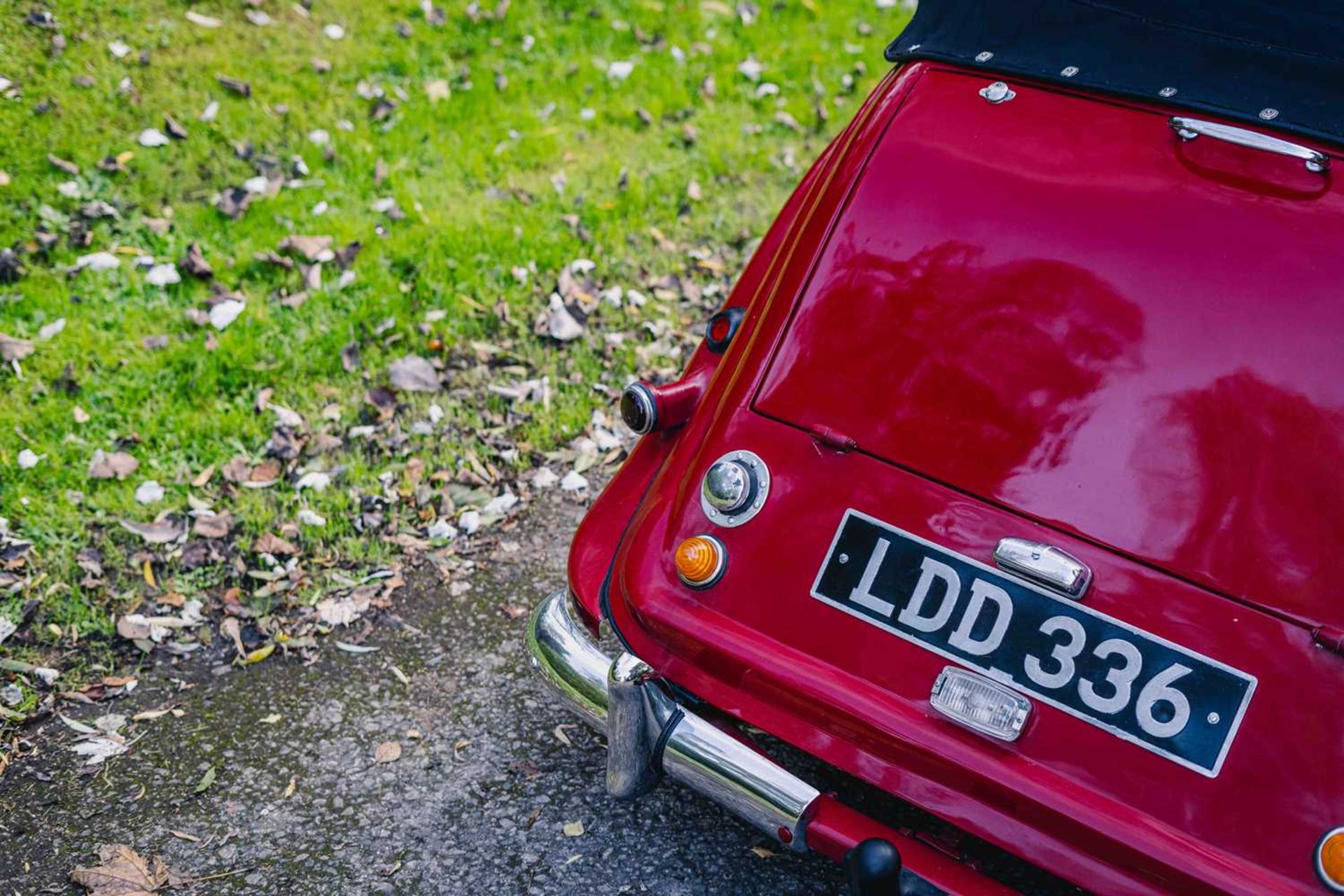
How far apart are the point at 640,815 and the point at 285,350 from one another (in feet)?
7.74

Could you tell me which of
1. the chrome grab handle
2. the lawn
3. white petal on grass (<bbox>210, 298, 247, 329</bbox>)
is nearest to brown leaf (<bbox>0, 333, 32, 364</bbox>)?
the lawn

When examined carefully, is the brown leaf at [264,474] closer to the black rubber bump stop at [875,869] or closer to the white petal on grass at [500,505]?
the white petal on grass at [500,505]

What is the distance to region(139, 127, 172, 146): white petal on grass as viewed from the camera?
5090mm

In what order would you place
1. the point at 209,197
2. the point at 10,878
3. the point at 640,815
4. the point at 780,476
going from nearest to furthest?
the point at 780,476 → the point at 10,878 → the point at 640,815 → the point at 209,197

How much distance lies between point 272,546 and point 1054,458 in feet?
8.12

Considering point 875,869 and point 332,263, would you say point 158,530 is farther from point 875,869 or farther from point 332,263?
point 875,869

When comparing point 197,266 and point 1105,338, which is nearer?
point 1105,338

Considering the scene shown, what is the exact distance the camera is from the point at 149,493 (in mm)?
3748

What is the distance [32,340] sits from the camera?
166 inches

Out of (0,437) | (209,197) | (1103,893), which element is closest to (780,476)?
(1103,893)

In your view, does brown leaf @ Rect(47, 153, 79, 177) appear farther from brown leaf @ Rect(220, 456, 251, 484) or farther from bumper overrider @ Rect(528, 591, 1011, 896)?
bumper overrider @ Rect(528, 591, 1011, 896)

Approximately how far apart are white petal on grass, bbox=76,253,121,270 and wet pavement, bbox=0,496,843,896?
202cm

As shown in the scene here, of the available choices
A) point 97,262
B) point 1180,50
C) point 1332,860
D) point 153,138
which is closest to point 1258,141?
point 1180,50

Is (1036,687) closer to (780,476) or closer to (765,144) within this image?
(780,476)
